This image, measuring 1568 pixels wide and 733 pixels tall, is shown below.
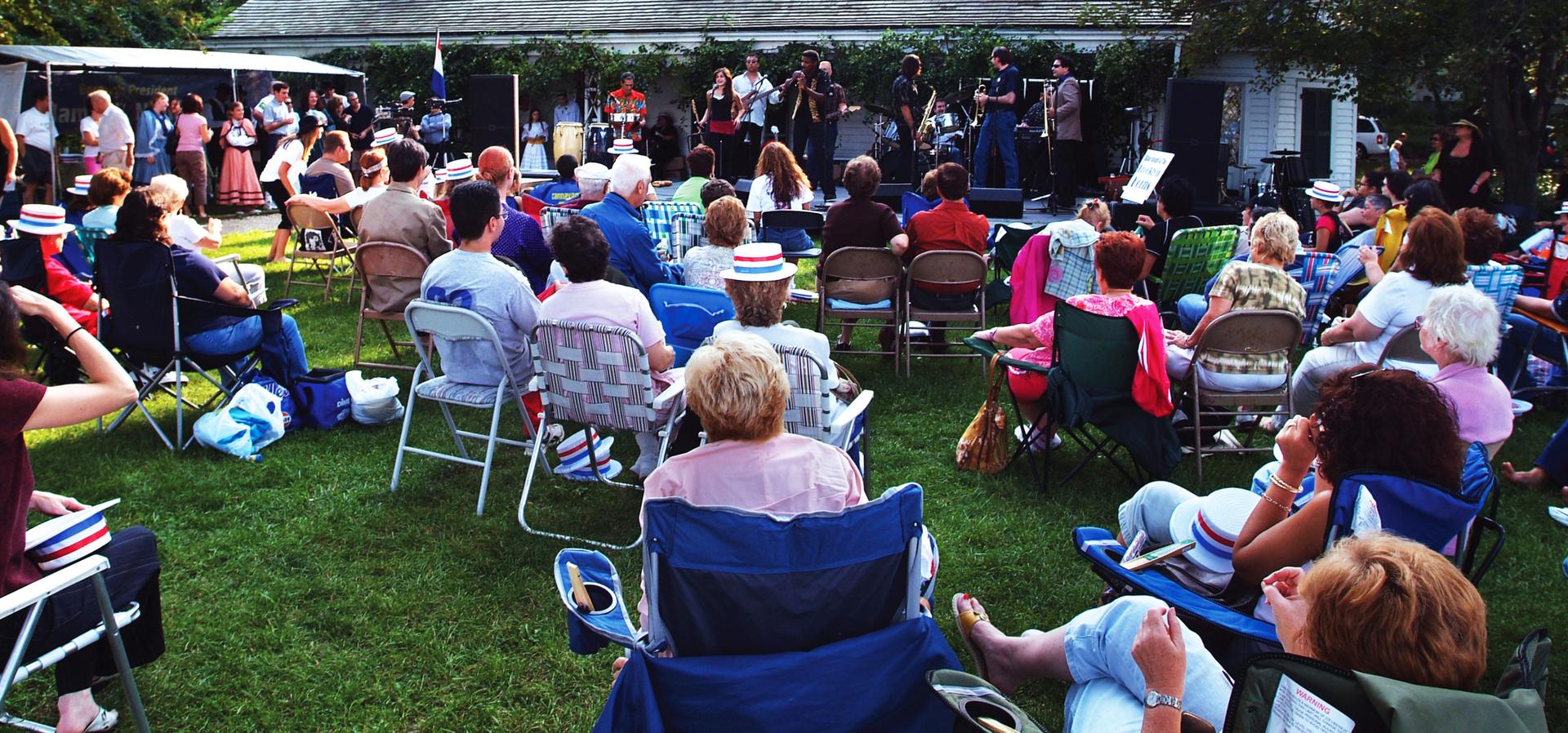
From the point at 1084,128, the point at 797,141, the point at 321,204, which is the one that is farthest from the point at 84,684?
the point at 1084,128

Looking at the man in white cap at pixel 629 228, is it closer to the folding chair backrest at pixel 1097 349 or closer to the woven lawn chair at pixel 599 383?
the woven lawn chair at pixel 599 383

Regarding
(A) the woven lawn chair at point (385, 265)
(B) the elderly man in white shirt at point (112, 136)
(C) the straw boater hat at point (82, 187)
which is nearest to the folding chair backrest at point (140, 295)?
(A) the woven lawn chair at point (385, 265)

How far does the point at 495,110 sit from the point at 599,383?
11.5 m

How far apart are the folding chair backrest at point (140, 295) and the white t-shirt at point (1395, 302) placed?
5.12m

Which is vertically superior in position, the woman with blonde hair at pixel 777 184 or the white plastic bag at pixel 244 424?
the woman with blonde hair at pixel 777 184

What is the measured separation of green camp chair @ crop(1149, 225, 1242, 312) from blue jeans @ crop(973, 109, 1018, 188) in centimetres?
723

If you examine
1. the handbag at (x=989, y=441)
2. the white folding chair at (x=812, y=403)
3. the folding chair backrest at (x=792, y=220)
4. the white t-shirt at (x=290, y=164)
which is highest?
the white t-shirt at (x=290, y=164)

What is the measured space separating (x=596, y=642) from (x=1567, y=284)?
18.0 ft

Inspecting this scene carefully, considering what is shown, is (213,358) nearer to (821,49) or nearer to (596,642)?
(596,642)

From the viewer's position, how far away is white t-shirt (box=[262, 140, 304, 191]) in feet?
34.4

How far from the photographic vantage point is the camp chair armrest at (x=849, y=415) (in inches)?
152

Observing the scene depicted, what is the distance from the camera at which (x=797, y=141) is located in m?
→ 15.9

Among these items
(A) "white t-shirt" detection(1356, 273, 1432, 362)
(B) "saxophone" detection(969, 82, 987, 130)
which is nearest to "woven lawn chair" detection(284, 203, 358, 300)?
(A) "white t-shirt" detection(1356, 273, 1432, 362)

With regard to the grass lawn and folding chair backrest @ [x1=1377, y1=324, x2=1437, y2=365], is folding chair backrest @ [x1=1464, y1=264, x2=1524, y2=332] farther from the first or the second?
folding chair backrest @ [x1=1377, y1=324, x2=1437, y2=365]
